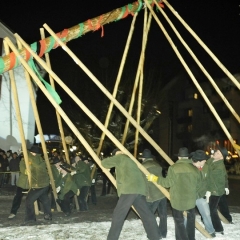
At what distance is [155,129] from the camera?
51562 millimetres

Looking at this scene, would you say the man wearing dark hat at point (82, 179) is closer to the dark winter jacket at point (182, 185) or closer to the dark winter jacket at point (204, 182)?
the dark winter jacket at point (204, 182)

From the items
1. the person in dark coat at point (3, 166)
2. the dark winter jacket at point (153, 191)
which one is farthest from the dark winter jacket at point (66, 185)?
the person in dark coat at point (3, 166)

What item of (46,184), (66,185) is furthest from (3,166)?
(46,184)

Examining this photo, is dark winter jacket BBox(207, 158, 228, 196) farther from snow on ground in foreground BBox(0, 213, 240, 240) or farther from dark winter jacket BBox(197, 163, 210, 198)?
snow on ground in foreground BBox(0, 213, 240, 240)

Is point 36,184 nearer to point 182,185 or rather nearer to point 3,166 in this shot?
point 182,185

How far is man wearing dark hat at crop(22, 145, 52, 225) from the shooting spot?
8.59 m

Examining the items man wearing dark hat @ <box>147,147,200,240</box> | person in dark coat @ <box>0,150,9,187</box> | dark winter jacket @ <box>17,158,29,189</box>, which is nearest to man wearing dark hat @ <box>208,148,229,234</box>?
man wearing dark hat @ <box>147,147,200,240</box>

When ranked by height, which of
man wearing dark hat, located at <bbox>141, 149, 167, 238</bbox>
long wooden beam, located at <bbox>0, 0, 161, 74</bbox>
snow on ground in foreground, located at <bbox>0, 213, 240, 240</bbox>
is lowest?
snow on ground in foreground, located at <bbox>0, 213, 240, 240</bbox>

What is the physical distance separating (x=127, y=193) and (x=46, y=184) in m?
3.00

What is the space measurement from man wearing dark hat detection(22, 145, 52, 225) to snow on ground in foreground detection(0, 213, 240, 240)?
0.57 metres

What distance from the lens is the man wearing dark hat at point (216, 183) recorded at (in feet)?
25.8

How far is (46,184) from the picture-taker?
8961 mm

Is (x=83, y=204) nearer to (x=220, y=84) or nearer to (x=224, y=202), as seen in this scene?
(x=224, y=202)

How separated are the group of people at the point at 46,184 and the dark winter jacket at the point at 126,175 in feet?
9.07
